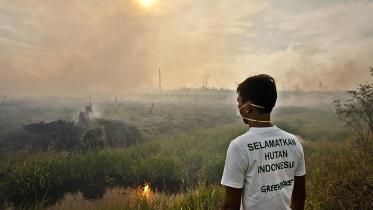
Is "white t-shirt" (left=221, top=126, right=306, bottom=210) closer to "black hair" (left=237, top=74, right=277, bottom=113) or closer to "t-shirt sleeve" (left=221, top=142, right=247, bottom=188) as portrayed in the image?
"t-shirt sleeve" (left=221, top=142, right=247, bottom=188)

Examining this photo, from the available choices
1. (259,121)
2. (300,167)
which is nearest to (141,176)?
(300,167)

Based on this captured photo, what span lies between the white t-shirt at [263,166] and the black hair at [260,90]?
0.21 meters

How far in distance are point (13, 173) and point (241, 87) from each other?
13.1m

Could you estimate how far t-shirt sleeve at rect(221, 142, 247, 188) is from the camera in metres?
2.51

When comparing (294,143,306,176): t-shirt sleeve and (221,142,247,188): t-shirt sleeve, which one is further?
(294,143,306,176): t-shirt sleeve

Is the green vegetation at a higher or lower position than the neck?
lower

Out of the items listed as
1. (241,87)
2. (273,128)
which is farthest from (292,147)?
(241,87)

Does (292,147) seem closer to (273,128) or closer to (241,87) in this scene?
(273,128)

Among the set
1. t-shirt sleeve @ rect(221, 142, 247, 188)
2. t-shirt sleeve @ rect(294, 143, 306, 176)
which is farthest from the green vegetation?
t-shirt sleeve @ rect(221, 142, 247, 188)

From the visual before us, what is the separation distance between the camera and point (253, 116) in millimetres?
2740

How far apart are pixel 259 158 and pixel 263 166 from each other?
9 centimetres

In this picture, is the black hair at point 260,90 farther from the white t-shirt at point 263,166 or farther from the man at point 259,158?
the white t-shirt at point 263,166

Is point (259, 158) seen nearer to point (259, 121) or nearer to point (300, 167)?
point (259, 121)

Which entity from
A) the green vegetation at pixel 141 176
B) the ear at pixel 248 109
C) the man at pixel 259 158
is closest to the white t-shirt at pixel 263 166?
the man at pixel 259 158
